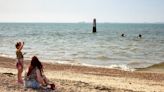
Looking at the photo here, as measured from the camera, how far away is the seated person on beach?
10.5m

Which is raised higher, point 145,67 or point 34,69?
point 34,69

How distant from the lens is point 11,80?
1185 cm

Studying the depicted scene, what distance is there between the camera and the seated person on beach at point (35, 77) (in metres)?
10.5

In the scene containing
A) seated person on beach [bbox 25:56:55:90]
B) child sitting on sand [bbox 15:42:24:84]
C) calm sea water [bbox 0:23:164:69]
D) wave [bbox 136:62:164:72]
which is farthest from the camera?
calm sea water [bbox 0:23:164:69]

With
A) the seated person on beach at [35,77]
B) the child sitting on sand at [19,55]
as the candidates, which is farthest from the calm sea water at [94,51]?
the seated person on beach at [35,77]

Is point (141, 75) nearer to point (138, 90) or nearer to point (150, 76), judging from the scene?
point (150, 76)

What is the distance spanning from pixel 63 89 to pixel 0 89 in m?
1.80

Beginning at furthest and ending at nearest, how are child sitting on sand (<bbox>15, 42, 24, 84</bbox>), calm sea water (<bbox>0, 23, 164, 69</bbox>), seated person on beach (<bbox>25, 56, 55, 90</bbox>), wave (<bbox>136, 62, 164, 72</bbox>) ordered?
1. calm sea water (<bbox>0, 23, 164, 69</bbox>)
2. wave (<bbox>136, 62, 164, 72</bbox>)
3. child sitting on sand (<bbox>15, 42, 24, 84</bbox>)
4. seated person on beach (<bbox>25, 56, 55, 90</bbox>)

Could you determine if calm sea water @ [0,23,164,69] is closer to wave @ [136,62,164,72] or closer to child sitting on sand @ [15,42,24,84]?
wave @ [136,62,164,72]

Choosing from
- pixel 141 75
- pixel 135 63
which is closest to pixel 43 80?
pixel 141 75

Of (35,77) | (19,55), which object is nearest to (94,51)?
(19,55)

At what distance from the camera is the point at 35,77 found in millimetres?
10781

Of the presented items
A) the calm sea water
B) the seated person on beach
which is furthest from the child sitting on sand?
the calm sea water

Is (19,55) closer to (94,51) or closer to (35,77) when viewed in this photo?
(35,77)
